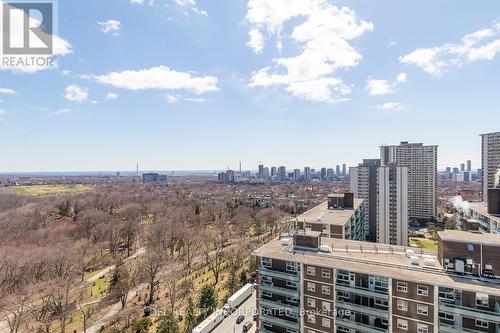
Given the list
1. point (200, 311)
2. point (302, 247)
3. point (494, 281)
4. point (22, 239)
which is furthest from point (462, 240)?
point (22, 239)

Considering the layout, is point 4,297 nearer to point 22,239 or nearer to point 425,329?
point 22,239

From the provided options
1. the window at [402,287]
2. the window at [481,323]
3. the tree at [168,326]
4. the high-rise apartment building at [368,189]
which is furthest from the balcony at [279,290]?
the high-rise apartment building at [368,189]

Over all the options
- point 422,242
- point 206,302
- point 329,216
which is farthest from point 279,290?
point 422,242

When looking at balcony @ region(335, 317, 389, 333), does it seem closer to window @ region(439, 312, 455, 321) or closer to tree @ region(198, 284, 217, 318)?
window @ region(439, 312, 455, 321)

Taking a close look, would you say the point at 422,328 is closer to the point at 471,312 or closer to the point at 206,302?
the point at 471,312

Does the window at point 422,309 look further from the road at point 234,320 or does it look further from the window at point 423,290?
the road at point 234,320

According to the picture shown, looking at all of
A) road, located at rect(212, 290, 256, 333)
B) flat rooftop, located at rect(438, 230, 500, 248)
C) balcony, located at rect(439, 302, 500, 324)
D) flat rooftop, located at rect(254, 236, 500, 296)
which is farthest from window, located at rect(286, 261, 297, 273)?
road, located at rect(212, 290, 256, 333)
